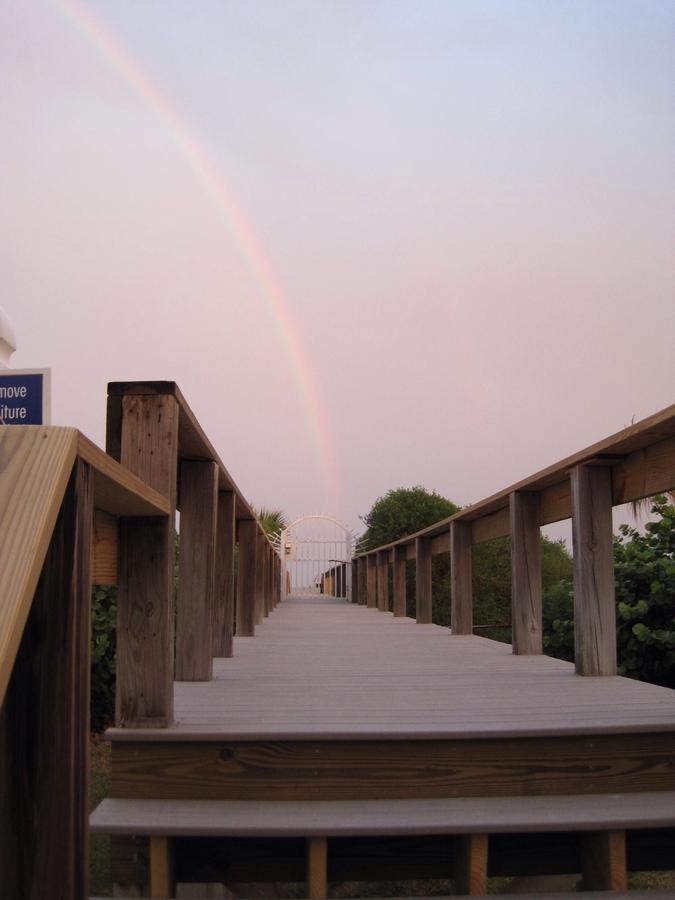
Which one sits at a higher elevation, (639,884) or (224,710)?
(224,710)

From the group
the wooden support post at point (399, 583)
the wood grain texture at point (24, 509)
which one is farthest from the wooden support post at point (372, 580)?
the wood grain texture at point (24, 509)

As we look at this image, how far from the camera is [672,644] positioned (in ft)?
16.3

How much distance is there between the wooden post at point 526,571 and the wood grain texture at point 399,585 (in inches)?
215


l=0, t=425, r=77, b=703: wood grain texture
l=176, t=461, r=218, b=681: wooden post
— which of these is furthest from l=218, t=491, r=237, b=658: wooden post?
l=0, t=425, r=77, b=703: wood grain texture

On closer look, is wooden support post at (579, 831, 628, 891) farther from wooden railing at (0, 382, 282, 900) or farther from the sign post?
the sign post

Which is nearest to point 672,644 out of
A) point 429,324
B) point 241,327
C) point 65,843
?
point 65,843

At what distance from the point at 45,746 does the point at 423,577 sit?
760cm

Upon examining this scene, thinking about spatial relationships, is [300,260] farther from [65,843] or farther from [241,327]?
[65,843]

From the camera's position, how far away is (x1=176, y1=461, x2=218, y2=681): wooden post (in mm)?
3588

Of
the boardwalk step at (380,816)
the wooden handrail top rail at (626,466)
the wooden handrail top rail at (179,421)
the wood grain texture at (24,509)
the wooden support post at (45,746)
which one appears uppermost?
the wooden handrail top rail at (179,421)

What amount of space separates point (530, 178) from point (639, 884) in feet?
51.5

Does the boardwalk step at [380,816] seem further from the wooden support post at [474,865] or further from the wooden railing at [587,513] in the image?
the wooden railing at [587,513]

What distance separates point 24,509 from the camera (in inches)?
37.4

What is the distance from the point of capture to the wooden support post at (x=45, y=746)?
1125 millimetres
